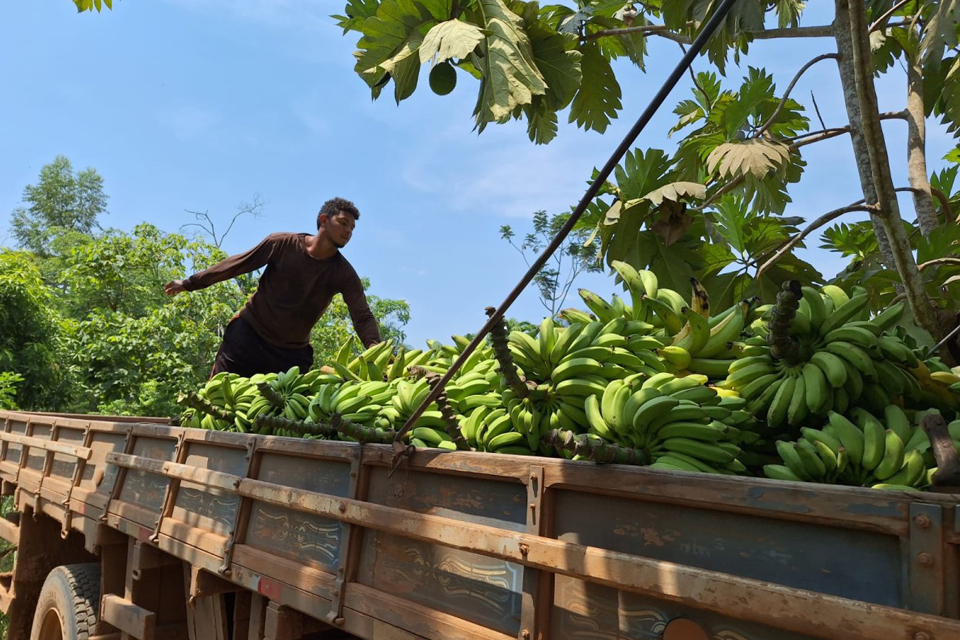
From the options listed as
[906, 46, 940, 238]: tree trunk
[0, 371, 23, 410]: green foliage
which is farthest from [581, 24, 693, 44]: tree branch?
[0, 371, 23, 410]: green foliage

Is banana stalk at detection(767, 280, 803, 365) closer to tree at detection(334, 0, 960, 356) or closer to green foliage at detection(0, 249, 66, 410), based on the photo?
tree at detection(334, 0, 960, 356)

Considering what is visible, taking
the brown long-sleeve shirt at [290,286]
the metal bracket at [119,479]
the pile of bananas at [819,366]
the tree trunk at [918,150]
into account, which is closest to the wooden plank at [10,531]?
the metal bracket at [119,479]

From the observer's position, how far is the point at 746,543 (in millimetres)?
1326

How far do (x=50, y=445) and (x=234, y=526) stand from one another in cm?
274

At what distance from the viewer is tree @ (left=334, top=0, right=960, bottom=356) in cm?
304

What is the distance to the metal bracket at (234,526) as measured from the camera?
2629 millimetres

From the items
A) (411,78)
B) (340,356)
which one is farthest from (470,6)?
(340,356)

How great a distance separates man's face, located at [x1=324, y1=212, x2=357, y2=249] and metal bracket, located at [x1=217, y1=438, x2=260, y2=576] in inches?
86.5

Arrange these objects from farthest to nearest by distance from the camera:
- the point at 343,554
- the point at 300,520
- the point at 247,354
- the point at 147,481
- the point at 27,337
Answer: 1. the point at 27,337
2. the point at 247,354
3. the point at 147,481
4. the point at 300,520
5. the point at 343,554

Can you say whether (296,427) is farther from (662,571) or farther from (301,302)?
(301,302)

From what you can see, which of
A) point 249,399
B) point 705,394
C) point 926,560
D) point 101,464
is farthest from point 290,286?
point 926,560

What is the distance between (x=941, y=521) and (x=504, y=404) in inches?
53.0

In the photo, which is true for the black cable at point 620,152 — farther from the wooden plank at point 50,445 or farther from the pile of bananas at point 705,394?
the wooden plank at point 50,445

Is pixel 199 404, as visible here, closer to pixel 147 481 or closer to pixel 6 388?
pixel 147 481
